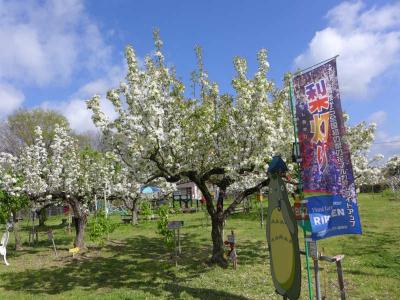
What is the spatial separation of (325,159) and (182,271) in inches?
379

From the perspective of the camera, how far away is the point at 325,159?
29.1 ft

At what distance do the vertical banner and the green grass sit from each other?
261 cm

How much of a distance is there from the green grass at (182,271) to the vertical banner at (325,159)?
261 cm

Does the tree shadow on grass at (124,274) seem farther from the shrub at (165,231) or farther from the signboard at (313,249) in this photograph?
the signboard at (313,249)

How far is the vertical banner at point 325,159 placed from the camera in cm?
867

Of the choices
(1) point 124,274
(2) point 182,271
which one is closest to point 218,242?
(2) point 182,271

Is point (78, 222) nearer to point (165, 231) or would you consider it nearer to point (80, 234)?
point (80, 234)

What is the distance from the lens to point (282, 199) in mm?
9070

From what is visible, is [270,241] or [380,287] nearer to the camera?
[270,241]

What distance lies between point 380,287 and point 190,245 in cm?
1205

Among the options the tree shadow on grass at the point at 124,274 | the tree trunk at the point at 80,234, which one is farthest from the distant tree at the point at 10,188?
the tree shadow on grass at the point at 124,274

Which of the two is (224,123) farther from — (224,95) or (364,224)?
(364,224)

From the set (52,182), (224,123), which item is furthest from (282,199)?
(52,182)

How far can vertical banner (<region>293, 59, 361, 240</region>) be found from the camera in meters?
8.67
